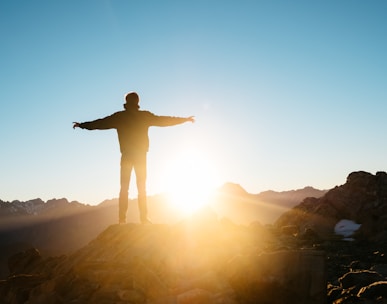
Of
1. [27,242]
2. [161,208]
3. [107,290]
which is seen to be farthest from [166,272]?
[27,242]

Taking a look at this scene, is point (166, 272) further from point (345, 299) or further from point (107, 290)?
point (345, 299)

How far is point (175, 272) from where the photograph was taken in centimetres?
943

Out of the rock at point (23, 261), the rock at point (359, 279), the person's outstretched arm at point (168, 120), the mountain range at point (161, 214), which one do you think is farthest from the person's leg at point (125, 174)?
the mountain range at point (161, 214)

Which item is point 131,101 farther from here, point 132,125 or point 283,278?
point 283,278

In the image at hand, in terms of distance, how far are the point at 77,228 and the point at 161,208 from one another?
57184 mm

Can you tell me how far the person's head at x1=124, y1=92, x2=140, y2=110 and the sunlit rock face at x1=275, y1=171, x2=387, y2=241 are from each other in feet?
77.5

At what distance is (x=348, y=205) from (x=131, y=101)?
2921cm

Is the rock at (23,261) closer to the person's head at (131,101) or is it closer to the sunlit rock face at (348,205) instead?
the person's head at (131,101)

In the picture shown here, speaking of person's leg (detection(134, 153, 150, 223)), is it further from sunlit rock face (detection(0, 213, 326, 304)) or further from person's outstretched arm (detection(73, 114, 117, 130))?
person's outstretched arm (detection(73, 114, 117, 130))

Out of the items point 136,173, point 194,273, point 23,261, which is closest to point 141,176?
point 136,173

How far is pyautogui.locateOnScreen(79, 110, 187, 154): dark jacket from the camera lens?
481 inches

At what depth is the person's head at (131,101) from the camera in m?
12.4

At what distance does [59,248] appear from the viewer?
6737 inches

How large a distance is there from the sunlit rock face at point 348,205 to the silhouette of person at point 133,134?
2266 centimetres
